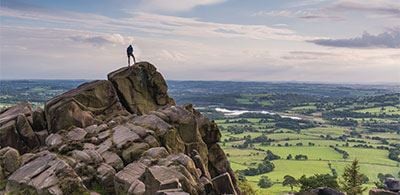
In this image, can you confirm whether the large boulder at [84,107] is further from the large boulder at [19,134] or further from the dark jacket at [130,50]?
the dark jacket at [130,50]

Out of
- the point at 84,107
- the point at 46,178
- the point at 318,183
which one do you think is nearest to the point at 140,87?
the point at 84,107

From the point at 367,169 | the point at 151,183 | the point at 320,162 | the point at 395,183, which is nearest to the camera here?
the point at 151,183

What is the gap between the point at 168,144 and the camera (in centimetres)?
5503

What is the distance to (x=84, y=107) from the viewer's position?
2395 inches

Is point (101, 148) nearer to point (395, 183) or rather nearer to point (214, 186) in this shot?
point (214, 186)

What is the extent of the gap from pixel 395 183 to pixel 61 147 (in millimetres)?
40610

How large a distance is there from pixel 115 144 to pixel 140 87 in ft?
53.9

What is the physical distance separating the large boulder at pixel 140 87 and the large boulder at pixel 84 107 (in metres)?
1.74

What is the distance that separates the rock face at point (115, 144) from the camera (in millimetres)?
45375

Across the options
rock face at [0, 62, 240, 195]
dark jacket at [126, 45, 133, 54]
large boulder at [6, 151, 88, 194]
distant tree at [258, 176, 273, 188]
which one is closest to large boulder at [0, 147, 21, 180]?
rock face at [0, 62, 240, 195]

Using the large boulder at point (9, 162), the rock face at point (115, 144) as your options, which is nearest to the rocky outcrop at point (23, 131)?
the rock face at point (115, 144)

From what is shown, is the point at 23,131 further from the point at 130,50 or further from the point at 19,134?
the point at 130,50

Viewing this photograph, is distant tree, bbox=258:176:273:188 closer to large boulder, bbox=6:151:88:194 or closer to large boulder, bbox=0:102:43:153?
large boulder, bbox=0:102:43:153

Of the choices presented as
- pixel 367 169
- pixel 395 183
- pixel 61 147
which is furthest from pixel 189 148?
pixel 367 169
